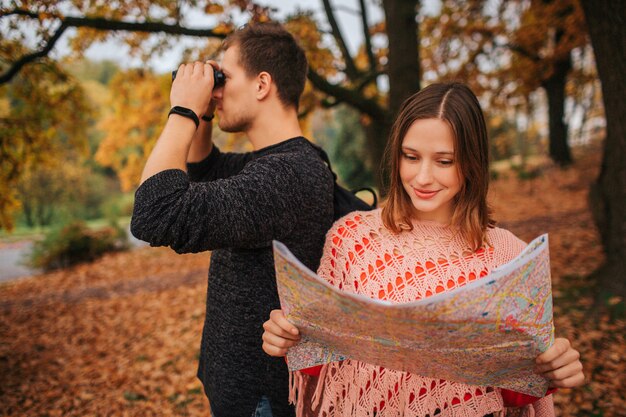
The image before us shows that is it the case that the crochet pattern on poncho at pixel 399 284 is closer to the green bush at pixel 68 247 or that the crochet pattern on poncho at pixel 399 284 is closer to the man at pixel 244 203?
the man at pixel 244 203

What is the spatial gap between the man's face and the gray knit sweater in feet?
0.55

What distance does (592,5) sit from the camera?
11.1 feet

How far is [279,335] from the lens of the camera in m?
1.21

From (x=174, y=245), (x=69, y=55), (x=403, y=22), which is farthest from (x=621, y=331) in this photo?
(x=69, y=55)

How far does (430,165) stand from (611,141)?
136 inches

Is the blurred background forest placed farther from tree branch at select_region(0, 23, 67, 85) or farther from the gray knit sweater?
the gray knit sweater

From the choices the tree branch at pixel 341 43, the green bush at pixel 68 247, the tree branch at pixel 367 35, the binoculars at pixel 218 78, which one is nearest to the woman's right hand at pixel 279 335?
the binoculars at pixel 218 78

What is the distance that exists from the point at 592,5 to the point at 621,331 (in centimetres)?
319

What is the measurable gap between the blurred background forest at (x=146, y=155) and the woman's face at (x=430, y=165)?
2.52 metres

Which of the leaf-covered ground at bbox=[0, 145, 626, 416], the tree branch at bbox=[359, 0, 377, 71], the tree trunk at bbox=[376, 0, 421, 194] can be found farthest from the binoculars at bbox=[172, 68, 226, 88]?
the tree branch at bbox=[359, 0, 377, 71]

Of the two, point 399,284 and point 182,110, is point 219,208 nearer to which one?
point 182,110

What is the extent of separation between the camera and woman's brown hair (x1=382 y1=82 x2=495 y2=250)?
138 centimetres

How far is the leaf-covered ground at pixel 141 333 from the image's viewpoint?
3.88 meters

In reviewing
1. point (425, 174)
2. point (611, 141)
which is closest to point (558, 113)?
point (611, 141)
